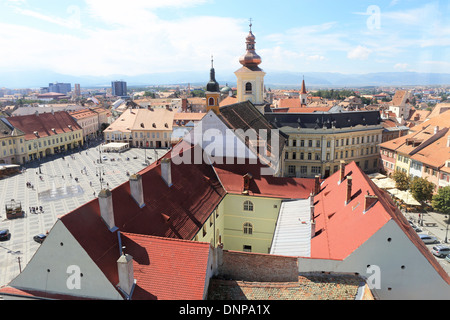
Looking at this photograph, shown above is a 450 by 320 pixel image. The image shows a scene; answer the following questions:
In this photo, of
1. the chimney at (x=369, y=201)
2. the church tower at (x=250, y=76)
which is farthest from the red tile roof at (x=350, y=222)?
the church tower at (x=250, y=76)

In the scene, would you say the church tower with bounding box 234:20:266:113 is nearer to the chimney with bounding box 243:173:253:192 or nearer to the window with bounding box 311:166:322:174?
the window with bounding box 311:166:322:174

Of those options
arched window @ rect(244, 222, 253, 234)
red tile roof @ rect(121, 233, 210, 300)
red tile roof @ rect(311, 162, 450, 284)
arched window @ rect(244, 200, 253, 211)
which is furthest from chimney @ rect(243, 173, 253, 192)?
red tile roof @ rect(121, 233, 210, 300)

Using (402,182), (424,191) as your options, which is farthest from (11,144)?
(424,191)

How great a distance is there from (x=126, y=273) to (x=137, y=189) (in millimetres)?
6265

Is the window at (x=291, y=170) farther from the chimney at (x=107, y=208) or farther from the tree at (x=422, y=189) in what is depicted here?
the chimney at (x=107, y=208)

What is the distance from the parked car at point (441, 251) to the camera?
98.8ft

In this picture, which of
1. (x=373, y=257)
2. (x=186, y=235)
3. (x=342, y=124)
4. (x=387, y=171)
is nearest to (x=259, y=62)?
(x=342, y=124)

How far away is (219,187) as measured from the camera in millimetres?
30156

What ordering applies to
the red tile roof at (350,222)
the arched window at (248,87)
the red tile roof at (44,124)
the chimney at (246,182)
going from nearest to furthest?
the red tile roof at (350,222) → the chimney at (246,182) → the arched window at (248,87) → the red tile roof at (44,124)

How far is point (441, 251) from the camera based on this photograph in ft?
99.2

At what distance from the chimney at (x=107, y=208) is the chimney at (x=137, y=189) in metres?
2.74

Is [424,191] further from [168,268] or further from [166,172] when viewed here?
[168,268]
